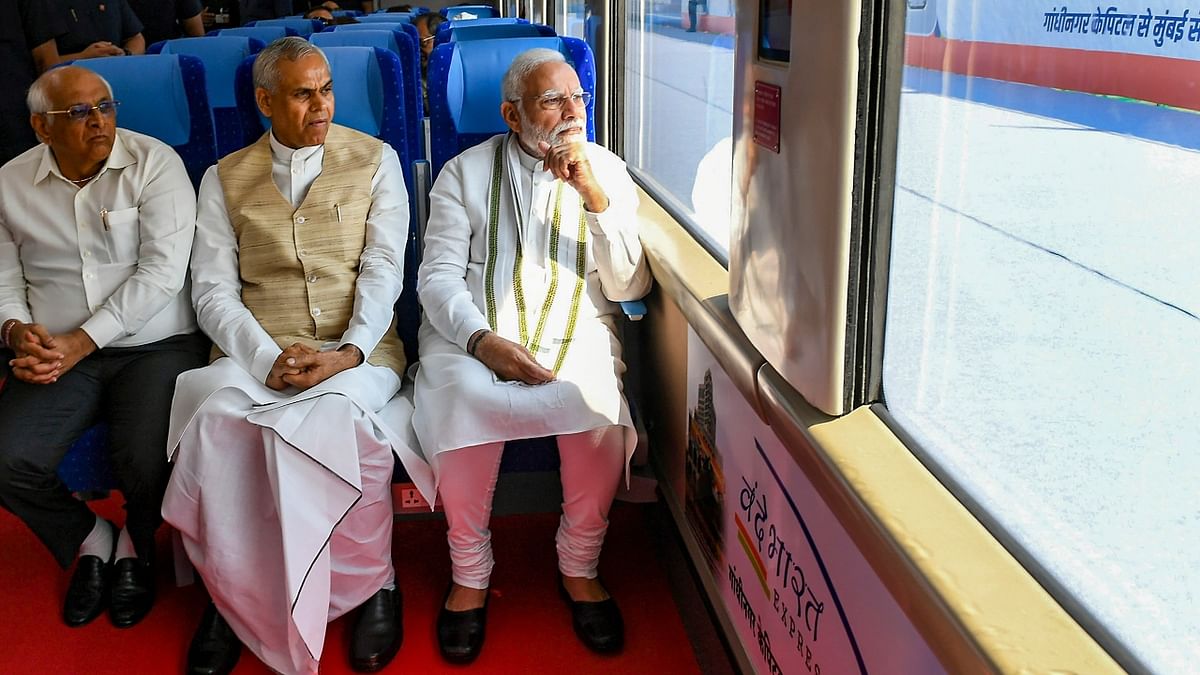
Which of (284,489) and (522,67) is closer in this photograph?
(284,489)

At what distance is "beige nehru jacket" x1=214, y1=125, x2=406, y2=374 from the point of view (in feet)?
8.49

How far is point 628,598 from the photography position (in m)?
2.54

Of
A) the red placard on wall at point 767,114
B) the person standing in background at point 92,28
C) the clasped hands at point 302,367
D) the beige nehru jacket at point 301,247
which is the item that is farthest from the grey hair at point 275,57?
the person standing in background at point 92,28

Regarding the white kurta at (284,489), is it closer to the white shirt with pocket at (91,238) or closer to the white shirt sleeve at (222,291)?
the white shirt sleeve at (222,291)

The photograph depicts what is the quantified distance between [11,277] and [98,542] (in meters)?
0.69

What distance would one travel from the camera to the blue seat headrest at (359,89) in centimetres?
282

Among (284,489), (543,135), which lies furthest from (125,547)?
(543,135)

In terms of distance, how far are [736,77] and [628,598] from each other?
1331 mm

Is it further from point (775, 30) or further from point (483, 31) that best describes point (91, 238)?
point (483, 31)

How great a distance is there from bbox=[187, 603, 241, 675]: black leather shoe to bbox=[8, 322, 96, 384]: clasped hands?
655 mm

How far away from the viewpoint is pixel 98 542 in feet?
8.27

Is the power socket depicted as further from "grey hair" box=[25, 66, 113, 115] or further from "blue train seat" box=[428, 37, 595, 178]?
"grey hair" box=[25, 66, 113, 115]

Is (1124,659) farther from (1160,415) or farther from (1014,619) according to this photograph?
(1160,415)

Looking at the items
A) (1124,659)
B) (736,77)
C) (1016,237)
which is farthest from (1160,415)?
(736,77)
